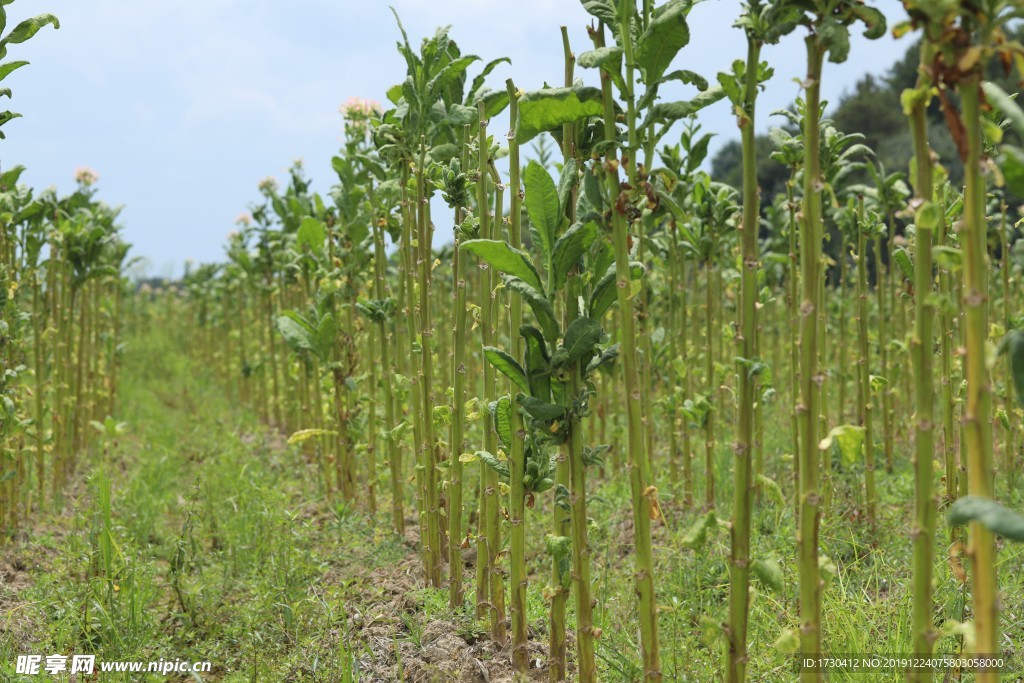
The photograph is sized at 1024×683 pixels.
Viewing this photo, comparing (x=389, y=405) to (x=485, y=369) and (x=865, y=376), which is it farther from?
(x=865, y=376)

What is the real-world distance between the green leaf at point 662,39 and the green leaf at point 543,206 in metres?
0.37

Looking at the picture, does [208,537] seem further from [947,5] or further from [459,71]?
[947,5]

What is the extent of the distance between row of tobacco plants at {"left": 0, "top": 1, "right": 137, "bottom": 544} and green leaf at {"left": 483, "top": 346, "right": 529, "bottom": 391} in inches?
95.3

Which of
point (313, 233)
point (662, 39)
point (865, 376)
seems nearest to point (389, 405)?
point (313, 233)

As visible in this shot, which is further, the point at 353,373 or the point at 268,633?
the point at 353,373

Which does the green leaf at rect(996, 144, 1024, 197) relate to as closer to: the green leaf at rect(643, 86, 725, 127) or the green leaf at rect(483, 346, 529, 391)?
the green leaf at rect(643, 86, 725, 127)

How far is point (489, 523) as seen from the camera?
9.06ft

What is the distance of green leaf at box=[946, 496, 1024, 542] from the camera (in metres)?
1.29

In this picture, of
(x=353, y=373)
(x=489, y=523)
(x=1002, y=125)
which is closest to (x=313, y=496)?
(x=353, y=373)

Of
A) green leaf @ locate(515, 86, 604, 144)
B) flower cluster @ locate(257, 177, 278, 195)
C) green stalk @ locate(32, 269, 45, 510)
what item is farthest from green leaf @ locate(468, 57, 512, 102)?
flower cluster @ locate(257, 177, 278, 195)

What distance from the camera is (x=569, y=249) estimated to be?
206 centimetres

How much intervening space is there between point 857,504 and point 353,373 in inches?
120

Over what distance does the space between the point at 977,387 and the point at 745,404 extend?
1.54ft

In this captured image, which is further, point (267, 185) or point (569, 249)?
point (267, 185)
